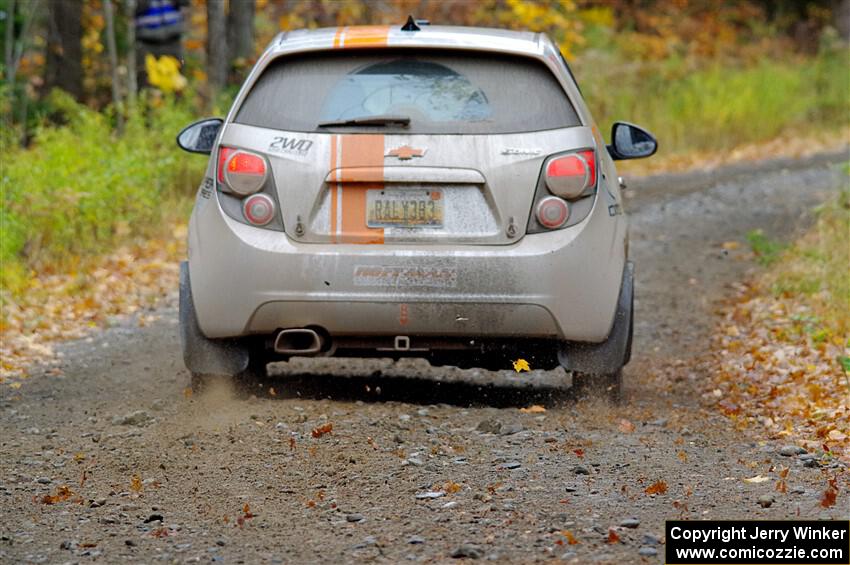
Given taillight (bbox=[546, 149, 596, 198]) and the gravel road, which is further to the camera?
taillight (bbox=[546, 149, 596, 198])

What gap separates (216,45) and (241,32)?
9.03 feet

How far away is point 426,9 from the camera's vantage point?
25.8m

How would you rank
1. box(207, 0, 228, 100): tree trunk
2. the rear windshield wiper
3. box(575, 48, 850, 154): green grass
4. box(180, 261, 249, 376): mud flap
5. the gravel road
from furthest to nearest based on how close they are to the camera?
box(575, 48, 850, 154): green grass < box(207, 0, 228, 100): tree trunk < box(180, 261, 249, 376): mud flap < the rear windshield wiper < the gravel road

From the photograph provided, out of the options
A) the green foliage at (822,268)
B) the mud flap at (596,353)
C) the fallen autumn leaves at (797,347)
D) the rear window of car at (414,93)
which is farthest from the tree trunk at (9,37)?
the mud flap at (596,353)

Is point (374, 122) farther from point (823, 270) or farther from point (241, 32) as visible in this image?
point (241, 32)

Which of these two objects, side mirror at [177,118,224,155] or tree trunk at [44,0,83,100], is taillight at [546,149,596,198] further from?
tree trunk at [44,0,83,100]

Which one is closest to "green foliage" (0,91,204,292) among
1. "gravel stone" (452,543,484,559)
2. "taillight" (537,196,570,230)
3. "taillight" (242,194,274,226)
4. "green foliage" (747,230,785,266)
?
"taillight" (242,194,274,226)

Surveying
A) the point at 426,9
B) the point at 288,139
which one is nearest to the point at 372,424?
the point at 288,139

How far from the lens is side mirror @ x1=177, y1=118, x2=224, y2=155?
7758 mm

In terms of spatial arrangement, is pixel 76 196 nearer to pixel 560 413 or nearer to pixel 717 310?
pixel 717 310

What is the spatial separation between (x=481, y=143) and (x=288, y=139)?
86 centimetres

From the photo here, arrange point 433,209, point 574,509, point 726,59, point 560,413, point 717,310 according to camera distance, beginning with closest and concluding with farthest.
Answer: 1. point 574,509
2. point 433,209
3. point 560,413
4. point 717,310
5. point 726,59

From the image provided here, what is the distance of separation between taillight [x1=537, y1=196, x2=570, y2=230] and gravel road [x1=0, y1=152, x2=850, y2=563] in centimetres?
91

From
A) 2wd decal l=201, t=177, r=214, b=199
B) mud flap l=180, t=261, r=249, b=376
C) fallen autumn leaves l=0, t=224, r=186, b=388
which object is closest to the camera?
2wd decal l=201, t=177, r=214, b=199
